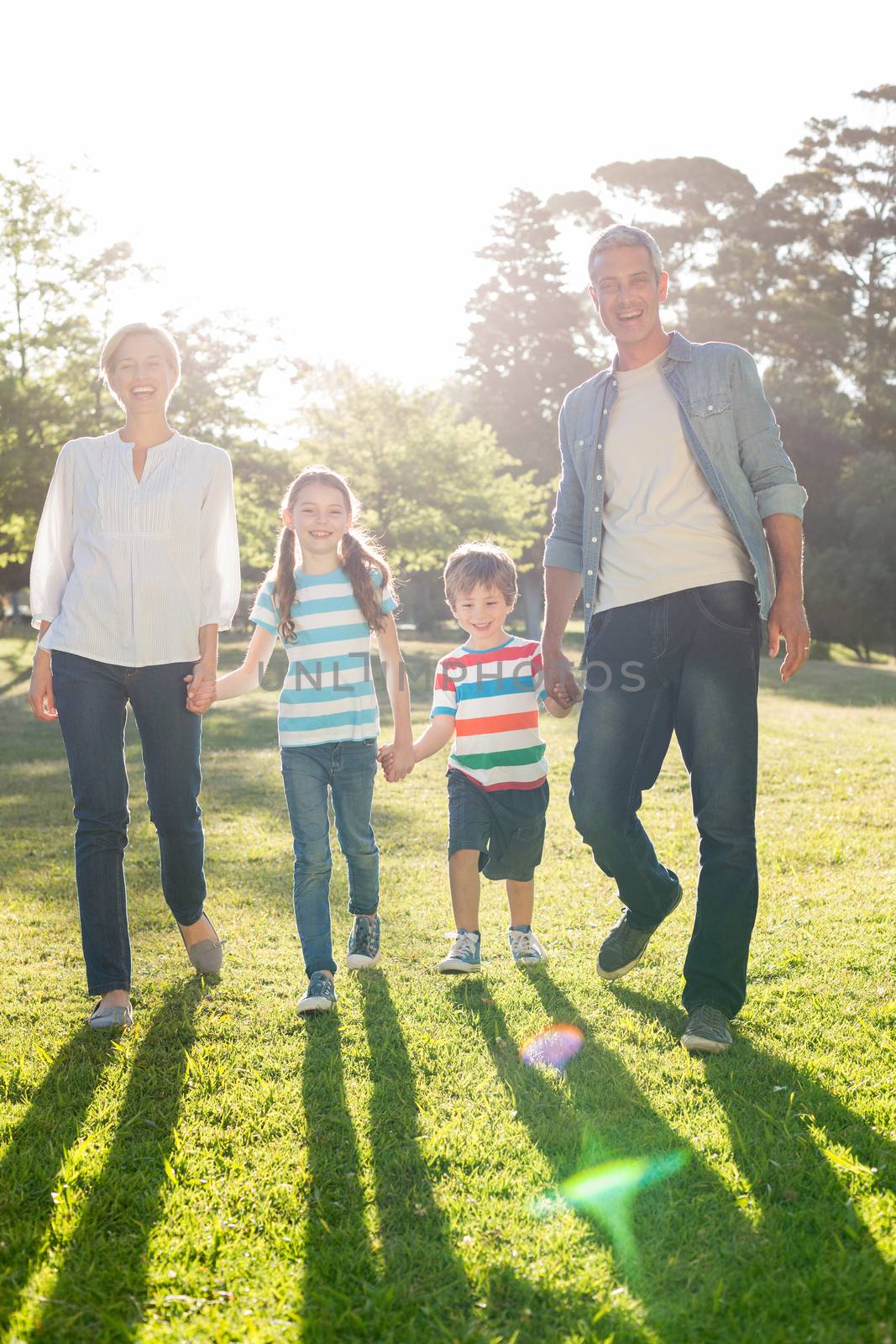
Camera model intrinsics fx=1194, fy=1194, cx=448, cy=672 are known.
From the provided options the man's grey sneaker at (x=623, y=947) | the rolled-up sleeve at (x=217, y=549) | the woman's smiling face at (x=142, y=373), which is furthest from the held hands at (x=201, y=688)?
the man's grey sneaker at (x=623, y=947)

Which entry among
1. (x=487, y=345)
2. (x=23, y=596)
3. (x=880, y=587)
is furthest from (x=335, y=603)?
(x=23, y=596)

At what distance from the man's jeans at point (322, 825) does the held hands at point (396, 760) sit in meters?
0.09

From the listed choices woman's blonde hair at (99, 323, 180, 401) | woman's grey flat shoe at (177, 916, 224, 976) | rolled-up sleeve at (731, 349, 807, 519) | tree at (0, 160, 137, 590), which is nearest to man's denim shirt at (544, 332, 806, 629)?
rolled-up sleeve at (731, 349, 807, 519)

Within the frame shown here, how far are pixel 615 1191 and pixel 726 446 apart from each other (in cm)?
216

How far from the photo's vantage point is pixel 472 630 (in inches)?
180

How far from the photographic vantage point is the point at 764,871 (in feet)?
20.3

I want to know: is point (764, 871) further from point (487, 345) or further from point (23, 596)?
point (23, 596)

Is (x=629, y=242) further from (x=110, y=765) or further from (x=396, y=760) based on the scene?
(x=110, y=765)

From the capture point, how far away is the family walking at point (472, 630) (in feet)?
11.9

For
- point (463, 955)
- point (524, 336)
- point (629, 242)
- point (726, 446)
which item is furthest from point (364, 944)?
point (524, 336)

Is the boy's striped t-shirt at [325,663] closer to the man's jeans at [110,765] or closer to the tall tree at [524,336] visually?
the man's jeans at [110,765]

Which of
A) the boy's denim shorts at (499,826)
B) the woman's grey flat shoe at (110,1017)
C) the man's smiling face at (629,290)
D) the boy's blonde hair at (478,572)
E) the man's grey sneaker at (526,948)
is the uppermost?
the man's smiling face at (629,290)

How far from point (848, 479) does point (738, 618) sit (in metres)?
29.4

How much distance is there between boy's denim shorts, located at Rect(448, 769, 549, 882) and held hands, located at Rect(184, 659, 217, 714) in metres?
1.04
